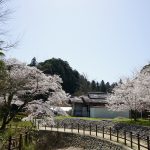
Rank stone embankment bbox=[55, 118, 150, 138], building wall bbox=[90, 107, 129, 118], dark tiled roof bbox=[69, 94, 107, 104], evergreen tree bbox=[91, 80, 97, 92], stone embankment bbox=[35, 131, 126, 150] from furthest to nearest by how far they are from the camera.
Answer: evergreen tree bbox=[91, 80, 97, 92]
dark tiled roof bbox=[69, 94, 107, 104]
building wall bbox=[90, 107, 129, 118]
stone embankment bbox=[35, 131, 126, 150]
stone embankment bbox=[55, 118, 150, 138]

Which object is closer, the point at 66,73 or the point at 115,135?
the point at 115,135

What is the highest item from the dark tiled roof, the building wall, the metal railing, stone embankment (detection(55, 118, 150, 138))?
the dark tiled roof

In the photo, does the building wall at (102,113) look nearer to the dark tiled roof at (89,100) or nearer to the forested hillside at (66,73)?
the dark tiled roof at (89,100)

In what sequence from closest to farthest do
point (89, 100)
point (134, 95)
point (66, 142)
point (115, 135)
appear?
point (115, 135)
point (66, 142)
point (134, 95)
point (89, 100)

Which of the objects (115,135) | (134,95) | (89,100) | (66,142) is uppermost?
(134,95)

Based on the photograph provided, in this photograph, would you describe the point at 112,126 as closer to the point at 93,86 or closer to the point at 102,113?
the point at 102,113

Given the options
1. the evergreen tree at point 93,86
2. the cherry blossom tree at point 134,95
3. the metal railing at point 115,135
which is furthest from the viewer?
the evergreen tree at point 93,86

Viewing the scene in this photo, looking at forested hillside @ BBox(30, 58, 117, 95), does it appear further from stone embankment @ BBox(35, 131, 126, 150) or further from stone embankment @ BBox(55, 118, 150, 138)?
stone embankment @ BBox(35, 131, 126, 150)

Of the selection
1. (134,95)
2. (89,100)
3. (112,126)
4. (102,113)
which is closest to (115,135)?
(112,126)

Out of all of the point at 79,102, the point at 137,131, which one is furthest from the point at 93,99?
the point at 137,131

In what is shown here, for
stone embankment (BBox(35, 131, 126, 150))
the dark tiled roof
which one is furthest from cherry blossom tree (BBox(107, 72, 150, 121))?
the dark tiled roof

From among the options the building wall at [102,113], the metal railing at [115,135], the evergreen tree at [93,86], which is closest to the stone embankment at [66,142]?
the metal railing at [115,135]

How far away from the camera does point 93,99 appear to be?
54625 millimetres

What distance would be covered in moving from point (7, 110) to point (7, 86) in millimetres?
4692
